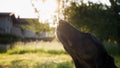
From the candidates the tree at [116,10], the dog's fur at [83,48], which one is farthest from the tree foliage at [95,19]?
the dog's fur at [83,48]

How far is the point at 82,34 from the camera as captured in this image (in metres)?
4.21

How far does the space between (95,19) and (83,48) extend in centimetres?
1524

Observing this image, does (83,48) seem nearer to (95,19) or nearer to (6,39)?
(95,19)

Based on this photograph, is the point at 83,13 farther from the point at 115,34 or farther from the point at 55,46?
the point at 55,46

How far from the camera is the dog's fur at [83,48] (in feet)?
12.5

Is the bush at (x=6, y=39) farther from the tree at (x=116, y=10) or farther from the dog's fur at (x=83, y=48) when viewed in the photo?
the dog's fur at (x=83, y=48)

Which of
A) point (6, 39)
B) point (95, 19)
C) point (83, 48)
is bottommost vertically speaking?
point (6, 39)

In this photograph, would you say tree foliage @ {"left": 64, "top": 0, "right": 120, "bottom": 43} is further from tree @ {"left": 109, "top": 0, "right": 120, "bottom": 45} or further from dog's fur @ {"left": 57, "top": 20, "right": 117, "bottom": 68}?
dog's fur @ {"left": 57, "top": 20, "right": 117, "bottom": 68}

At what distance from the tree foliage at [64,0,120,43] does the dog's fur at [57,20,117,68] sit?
47.7 ft

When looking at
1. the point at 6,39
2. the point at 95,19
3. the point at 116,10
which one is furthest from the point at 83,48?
the point at 6,39

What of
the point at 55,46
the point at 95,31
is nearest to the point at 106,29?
the point at 95,31

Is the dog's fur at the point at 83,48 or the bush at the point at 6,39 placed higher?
the dog's fur at the point at 83,48

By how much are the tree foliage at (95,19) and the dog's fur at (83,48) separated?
14.5m

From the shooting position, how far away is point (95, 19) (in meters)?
19.2
